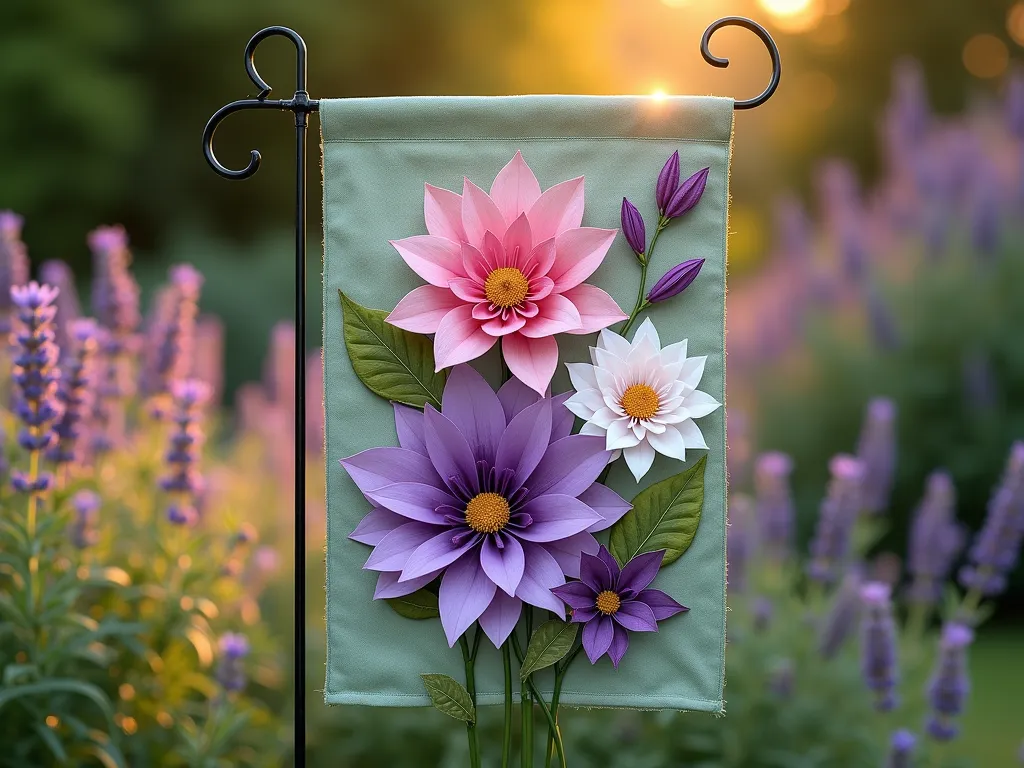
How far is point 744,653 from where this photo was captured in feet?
7.09

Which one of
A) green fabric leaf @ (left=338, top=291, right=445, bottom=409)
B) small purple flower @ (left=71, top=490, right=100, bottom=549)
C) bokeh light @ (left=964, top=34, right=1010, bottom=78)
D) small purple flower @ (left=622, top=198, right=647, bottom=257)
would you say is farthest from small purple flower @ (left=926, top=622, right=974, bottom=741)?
bokeh light @ (left=964, top=34, right=1010, bottom=78)

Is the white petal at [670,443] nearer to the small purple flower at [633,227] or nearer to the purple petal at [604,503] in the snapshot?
the purple petal at [604,503]

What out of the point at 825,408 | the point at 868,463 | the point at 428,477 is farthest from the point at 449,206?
the point at 825,408

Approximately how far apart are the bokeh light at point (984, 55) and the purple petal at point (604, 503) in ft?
22.9

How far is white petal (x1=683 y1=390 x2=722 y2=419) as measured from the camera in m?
1.24

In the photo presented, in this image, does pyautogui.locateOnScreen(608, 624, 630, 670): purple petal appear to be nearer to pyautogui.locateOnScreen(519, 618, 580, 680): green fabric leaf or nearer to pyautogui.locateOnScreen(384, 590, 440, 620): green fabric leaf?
pyautogui.locateOnScreen(519, 618, 580, 680): green fabric leaf

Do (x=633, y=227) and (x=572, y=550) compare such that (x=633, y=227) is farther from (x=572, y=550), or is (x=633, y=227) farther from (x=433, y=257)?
(x=572, y=550)

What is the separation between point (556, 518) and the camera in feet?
4.02

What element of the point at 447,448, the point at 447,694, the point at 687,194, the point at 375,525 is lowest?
the point at 447,694

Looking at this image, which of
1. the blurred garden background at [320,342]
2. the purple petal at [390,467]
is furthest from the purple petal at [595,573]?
the blurred garden background at [320,342]

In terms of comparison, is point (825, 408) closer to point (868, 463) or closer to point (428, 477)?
point (868, 463)

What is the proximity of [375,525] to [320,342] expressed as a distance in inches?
145

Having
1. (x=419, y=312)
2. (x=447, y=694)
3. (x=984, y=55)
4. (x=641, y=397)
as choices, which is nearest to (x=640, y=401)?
(x=641, y=397)

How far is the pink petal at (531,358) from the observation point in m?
1.23
